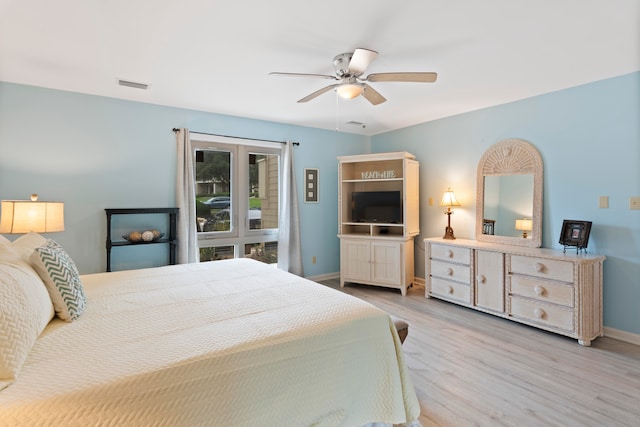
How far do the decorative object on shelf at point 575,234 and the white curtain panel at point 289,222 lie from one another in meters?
3.06

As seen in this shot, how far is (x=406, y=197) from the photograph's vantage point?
4.36 m

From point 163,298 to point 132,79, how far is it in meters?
2.16

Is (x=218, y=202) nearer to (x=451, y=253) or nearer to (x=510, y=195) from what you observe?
(x=451, y=253)

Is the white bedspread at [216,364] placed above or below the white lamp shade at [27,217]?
below

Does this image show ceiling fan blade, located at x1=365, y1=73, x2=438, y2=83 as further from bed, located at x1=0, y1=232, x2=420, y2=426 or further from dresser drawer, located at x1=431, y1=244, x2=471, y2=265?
dresser drawer, located at x1=431, y1=244, x2=471, y2=265

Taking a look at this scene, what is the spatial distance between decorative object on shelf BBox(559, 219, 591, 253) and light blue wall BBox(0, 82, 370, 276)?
385 centimetres

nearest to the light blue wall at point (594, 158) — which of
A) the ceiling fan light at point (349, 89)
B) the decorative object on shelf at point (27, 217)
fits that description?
the ceiling fan light at point (349, 89)

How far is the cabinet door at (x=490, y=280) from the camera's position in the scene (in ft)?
10.9

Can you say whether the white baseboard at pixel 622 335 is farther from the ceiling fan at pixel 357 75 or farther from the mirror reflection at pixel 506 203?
the ceiling fan at pixel 357 75

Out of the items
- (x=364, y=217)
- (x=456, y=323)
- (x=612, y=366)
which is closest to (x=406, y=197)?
(x=364, y=217)

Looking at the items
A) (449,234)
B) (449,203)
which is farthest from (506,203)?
(449,234)

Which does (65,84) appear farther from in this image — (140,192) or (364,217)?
(364,217)

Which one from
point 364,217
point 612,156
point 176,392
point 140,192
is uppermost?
point 612,156

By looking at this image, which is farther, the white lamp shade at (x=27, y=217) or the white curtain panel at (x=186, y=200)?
the white curtain panel at (x=186, y=200)
